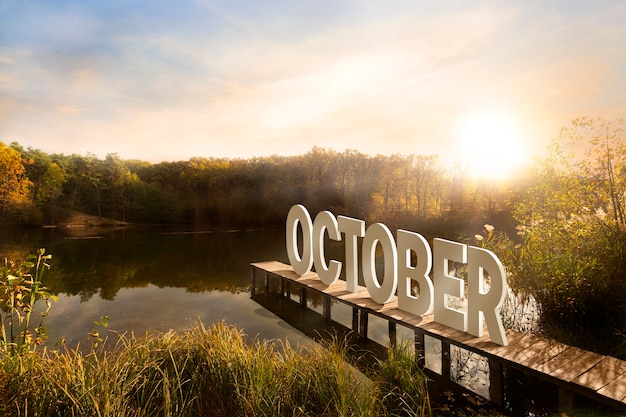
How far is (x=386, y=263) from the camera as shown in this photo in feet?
22.4

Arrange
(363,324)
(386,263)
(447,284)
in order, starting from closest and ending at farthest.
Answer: (447,284)
(386,263)
(363,324)

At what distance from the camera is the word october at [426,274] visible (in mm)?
5285

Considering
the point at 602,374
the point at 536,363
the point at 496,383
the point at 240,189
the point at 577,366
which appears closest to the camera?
the point at 602,374

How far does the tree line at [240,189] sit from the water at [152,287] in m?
13.3

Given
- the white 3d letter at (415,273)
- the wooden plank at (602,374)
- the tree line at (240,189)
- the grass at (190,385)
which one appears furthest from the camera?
the tree line at (240,189)

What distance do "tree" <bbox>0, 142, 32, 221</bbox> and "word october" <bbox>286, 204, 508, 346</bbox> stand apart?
3635 cm

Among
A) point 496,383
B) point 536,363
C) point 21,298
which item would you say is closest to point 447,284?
point 496,383

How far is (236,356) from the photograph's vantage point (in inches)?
166

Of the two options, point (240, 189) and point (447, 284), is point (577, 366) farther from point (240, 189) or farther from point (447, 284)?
point (240, 189)

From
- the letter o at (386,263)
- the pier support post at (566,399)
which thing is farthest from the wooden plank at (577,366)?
the letter o at (386,263)

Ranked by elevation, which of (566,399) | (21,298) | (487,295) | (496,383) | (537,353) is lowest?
(496,383)

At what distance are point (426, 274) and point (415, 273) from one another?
24cm

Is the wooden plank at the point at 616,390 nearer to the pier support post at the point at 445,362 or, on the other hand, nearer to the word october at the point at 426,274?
the word october at the point at 426,274

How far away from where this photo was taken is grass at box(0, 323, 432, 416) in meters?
3.25
